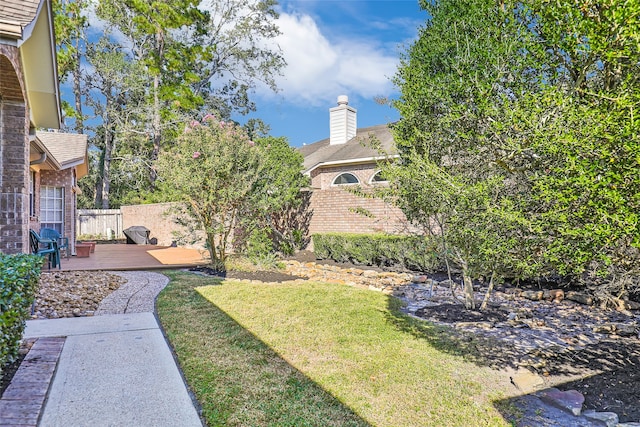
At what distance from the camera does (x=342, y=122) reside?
20.2m

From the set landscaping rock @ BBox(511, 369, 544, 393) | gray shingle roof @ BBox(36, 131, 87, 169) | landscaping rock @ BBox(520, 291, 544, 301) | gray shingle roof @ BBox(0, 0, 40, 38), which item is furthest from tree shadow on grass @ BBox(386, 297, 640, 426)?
gray shingle roof @ BBox(36, 131, 87, 169)

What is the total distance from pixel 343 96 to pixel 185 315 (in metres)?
16.1

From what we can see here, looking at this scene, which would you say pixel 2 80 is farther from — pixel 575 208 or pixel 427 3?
pixel 575 208

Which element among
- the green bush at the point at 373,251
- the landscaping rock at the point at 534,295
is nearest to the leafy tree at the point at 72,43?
the green bush at the point at 373,251

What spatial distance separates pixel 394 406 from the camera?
126 inches

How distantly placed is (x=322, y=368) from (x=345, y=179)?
14070mm

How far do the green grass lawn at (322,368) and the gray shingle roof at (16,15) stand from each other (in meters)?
3.79

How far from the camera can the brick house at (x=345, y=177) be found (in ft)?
38.3

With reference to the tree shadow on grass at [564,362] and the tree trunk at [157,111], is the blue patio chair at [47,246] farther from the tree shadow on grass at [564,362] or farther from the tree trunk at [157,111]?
the tree trunk at [157,111]

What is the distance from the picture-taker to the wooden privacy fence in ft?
74.5

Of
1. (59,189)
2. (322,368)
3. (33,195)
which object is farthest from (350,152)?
(322,368)

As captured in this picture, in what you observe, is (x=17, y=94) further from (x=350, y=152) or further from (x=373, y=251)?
(x=350, y=152)

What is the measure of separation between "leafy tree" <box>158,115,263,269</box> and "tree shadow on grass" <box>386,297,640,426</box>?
6204 millimetres

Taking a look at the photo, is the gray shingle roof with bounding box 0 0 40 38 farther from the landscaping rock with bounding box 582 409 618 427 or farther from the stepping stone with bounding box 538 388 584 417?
the landscaping rock with bounding box 582 409 618 427
